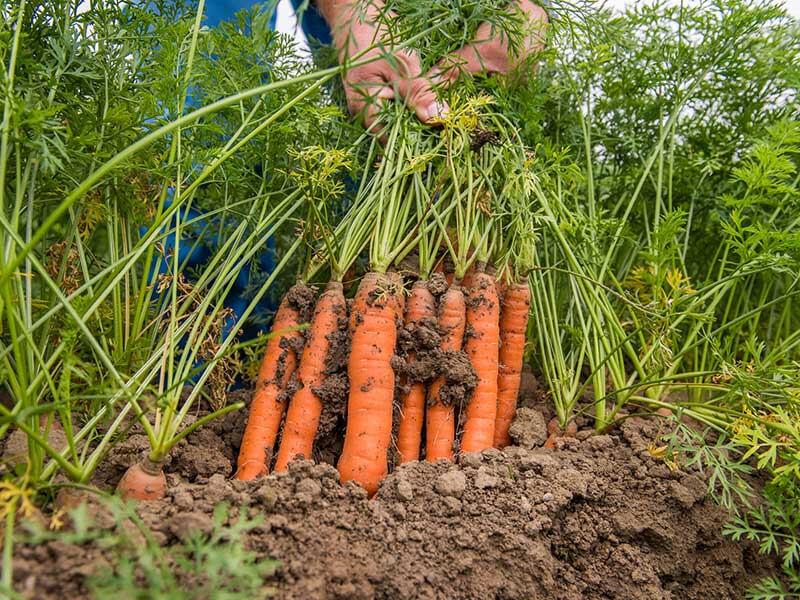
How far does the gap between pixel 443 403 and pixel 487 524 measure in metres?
0.34

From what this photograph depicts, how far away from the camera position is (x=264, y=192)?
1621mm

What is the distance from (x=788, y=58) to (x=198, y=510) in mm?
1833

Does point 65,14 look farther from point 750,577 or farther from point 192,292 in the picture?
point 750,577

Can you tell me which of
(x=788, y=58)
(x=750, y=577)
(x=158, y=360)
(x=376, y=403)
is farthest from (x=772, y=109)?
(x=158, y=360)

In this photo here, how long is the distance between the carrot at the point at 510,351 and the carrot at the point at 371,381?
0.29 meters

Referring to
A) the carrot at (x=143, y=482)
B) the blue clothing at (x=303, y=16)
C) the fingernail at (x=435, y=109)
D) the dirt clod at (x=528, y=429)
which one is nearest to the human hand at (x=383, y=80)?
the fingernail at (x=435, y=109)

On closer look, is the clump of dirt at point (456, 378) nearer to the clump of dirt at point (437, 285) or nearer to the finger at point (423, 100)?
the clump of dirt at point (437, 285)

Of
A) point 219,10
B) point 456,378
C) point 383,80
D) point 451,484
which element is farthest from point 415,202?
point 219,10

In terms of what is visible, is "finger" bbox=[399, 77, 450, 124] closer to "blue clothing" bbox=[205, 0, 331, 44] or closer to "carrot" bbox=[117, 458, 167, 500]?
"blue clothing" bbox=[205, 0, 331, 44]

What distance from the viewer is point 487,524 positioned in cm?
121

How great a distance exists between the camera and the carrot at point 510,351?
1590 millimetres

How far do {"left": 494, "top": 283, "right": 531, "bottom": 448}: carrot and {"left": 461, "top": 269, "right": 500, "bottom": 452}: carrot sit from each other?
5cm

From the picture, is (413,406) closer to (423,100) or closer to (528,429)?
(528,429)

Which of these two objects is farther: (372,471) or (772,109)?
(772,109)
